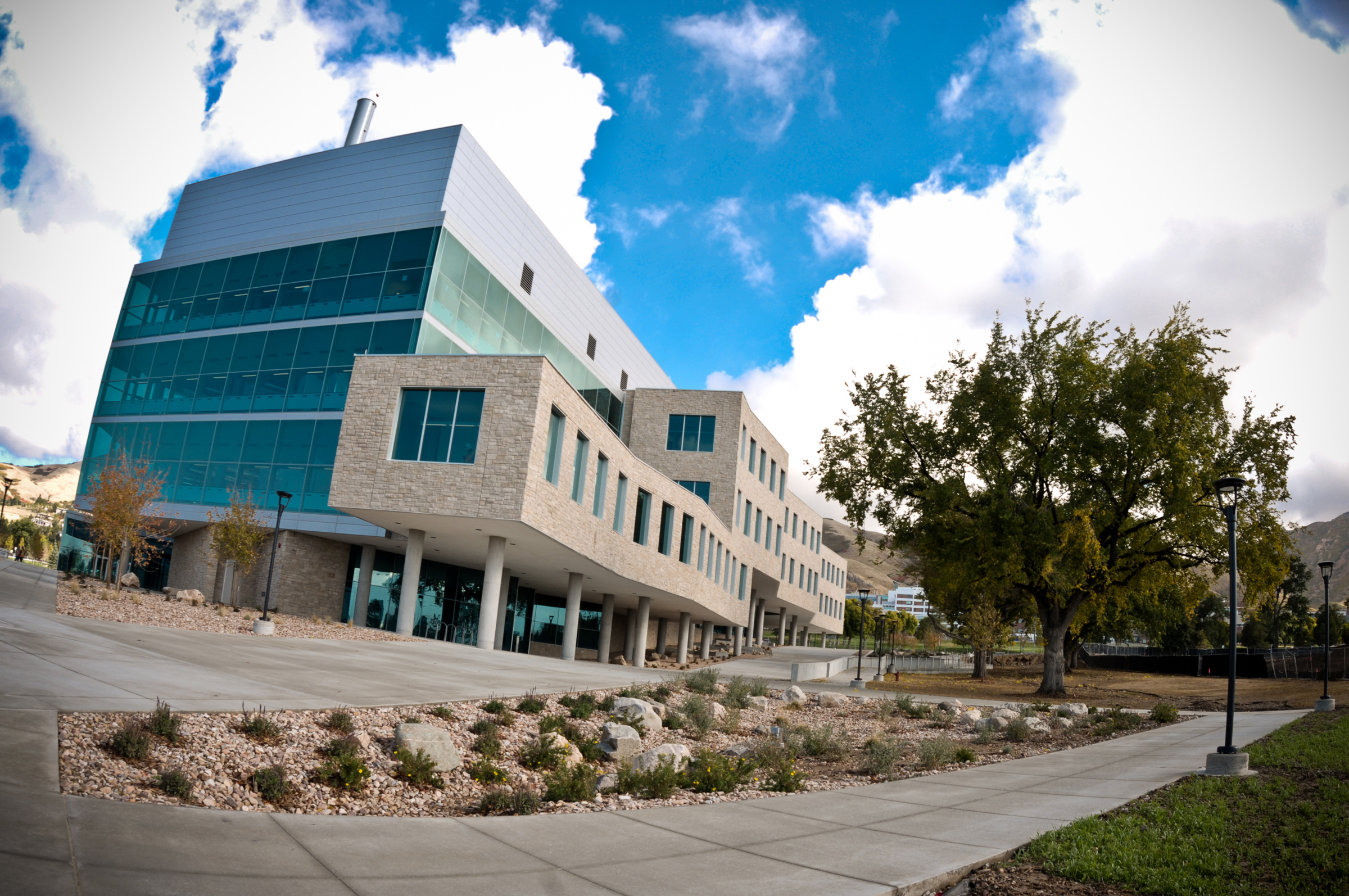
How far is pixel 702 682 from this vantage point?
20.2 metres

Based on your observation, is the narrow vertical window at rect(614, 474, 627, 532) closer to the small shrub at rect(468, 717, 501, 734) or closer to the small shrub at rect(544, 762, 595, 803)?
the small shrub at rect(468, 717, 501, 734)

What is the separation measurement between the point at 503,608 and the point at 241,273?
2209cm

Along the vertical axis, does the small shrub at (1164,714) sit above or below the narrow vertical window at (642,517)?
below

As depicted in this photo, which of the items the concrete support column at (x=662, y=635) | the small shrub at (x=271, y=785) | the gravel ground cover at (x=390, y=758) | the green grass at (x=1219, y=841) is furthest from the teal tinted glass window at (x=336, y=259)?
the green grass at (x=1219, y=841)

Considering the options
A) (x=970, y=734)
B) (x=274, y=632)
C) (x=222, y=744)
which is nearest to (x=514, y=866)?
(x=222, y=744)

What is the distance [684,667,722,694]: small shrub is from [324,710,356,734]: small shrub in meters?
11.4

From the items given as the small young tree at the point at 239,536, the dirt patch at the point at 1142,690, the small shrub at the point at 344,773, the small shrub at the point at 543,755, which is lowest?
the dirt patch at the point at 1142,690

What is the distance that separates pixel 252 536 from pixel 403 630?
9020 mm

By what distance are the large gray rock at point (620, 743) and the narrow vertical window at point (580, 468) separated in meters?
17.1

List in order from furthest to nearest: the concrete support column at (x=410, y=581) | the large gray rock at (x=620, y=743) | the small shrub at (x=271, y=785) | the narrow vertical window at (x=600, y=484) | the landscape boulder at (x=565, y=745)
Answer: the narrow vertical window at (x=600, y=484) < the concrete support column at (x=410, y=581) < the large gray rock at (x=620, y=743) < the landscape boulder at (x=565, y=745) < the small shrub at (x=271, y=785)

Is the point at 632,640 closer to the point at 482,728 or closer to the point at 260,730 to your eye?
the point at 482,728

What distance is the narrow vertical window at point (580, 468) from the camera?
1133 inches

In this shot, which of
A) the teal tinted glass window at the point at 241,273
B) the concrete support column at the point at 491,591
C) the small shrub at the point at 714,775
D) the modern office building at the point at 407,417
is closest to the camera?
the small shrub at the point at 714,775

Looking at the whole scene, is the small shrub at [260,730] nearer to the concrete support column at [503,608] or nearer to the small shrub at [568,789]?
the small shrub at [568,789]
